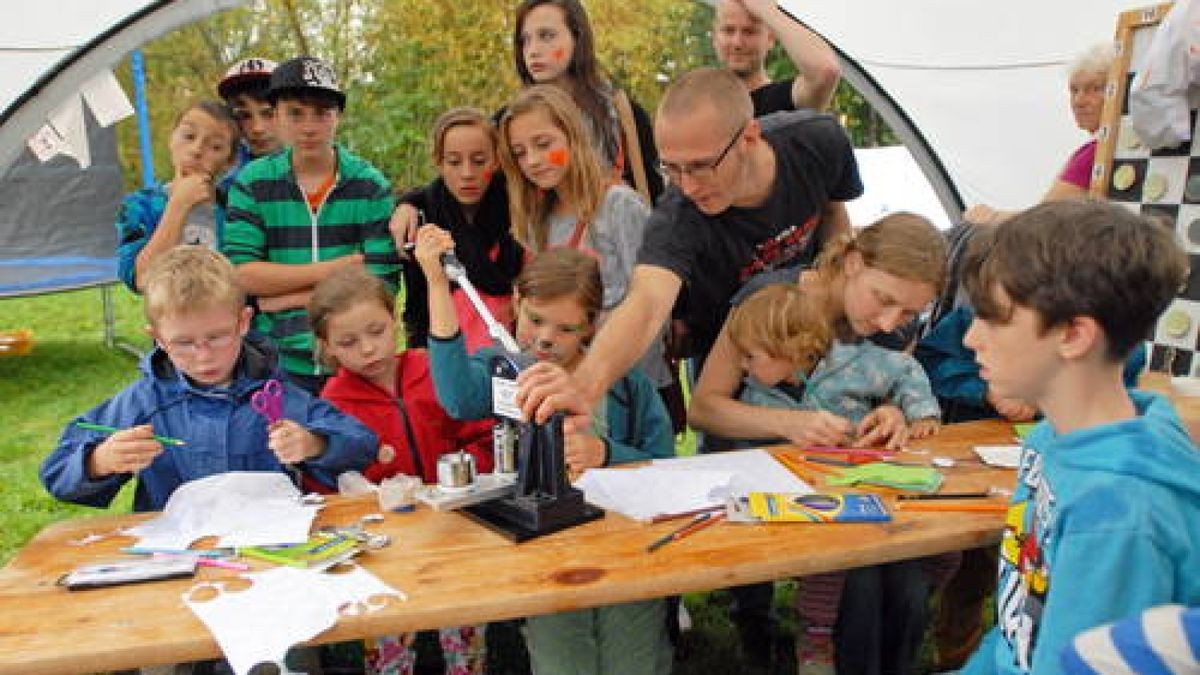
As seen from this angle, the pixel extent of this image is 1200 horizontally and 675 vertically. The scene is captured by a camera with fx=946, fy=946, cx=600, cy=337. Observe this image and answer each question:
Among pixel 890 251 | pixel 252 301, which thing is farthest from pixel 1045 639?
pixel 252 301

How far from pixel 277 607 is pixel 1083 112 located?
3719 mm

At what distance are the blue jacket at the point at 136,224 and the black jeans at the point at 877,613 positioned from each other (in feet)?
7.70

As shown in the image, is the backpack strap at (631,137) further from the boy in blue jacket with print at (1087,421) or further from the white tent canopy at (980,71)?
the boy in blue jacket with print at (1087,421)

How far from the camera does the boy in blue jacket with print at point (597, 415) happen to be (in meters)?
2.09

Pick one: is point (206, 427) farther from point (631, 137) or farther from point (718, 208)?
point (631, 137)

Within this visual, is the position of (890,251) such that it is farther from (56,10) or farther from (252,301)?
(56,10)

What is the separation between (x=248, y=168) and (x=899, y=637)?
7.89 feet

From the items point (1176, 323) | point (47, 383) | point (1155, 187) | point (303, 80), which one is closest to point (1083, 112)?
point (1155, 187)

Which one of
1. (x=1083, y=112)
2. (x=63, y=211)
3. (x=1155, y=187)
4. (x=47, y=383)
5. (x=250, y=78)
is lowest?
(x=47, y=383)

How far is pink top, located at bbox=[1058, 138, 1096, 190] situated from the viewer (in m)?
3.92

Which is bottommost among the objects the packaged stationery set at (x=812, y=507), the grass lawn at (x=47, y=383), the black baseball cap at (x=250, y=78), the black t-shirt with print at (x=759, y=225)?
the grass lawn at (x=47, y=383)

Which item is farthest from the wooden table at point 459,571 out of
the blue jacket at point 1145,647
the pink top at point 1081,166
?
the pink top at point 1081,166

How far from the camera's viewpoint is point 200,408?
213 cm

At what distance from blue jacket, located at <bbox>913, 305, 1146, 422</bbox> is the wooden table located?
96cm
